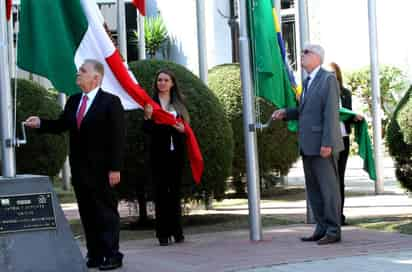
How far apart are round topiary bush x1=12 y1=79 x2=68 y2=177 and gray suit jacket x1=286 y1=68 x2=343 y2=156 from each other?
24.4 feet

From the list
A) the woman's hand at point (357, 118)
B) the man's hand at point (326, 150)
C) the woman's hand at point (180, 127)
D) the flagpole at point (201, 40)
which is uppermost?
the flagpole at point (201, 40)

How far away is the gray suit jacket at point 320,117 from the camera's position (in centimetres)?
908

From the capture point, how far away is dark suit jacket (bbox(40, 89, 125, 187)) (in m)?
7.80

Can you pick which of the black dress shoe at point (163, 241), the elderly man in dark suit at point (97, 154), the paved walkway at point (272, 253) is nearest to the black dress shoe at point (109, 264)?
the elderly man in dark suit at point (97, 154)

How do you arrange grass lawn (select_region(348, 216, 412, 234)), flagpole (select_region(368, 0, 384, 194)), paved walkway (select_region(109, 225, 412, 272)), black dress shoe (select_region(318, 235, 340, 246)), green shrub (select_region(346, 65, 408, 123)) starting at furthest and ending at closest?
green shrub (select_region(346, 65, 408, 123)) → flagpole (select_region(368, 0, 384, 194)) → grass lawn (select_region(348, 216, 412, 234)) → black dress shoe (select_region(318, 235, 340, 246)) → paved walkway (select_region(109, 225, 412, 272))

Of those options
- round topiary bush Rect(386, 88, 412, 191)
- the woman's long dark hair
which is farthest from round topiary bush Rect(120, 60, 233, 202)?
round topiary bush Rect(386, 88, 412, 191)

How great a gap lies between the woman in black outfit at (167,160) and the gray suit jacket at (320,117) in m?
1.40

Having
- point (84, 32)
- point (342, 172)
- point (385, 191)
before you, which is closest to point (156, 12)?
point (385, 191)

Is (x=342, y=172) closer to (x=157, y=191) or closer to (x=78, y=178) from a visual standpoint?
(x=157, y=191)

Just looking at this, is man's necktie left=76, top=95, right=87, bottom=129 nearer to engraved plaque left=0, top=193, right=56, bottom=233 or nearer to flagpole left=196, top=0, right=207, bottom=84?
engraved plaque left=0, top=193, right=56, bottom=233

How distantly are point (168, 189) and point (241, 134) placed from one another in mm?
5632

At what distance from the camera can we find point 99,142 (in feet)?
25.7

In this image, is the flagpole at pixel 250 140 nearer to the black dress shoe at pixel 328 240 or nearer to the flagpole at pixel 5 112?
the black dress shoe at pixel 328 240

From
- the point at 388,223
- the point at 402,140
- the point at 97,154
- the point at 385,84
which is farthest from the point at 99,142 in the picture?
the point at 385,84
